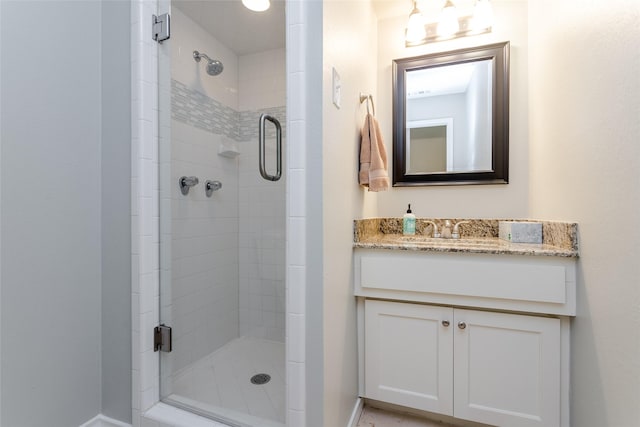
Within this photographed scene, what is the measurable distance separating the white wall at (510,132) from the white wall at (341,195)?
39 centimetres

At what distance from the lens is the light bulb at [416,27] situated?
1.77 m

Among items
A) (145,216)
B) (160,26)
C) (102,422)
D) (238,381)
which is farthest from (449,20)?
(102,422)

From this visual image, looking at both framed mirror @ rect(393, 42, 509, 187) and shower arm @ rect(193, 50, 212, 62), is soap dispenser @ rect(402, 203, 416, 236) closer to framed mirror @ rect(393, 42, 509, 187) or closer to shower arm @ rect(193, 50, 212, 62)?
framed mirror @ rect(393, 42, 509, 187)

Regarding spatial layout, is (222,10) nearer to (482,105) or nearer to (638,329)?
(482,105)

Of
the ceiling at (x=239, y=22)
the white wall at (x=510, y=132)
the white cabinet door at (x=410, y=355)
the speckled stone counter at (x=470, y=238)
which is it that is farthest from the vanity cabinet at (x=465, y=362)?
the ceiling at (x=239, y=22)

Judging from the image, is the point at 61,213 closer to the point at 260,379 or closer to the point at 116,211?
the point at 116,211

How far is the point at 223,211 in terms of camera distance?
5.69 ft

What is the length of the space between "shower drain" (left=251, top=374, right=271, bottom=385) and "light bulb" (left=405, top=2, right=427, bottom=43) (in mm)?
2090

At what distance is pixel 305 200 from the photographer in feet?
3.16

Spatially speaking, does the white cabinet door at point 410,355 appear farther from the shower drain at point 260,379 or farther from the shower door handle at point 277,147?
the shower door handle at point 277,147

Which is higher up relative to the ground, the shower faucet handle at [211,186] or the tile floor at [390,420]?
the shower faucet handle at [211,186]

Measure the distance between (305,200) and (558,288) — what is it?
1030 mm

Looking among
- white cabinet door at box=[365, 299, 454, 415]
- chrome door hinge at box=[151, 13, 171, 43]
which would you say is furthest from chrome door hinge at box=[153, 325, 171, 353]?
chrome door hinge at box=[151, 13, 171, 43]

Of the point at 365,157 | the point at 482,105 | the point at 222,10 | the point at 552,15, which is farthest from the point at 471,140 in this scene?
the point at 222,10
